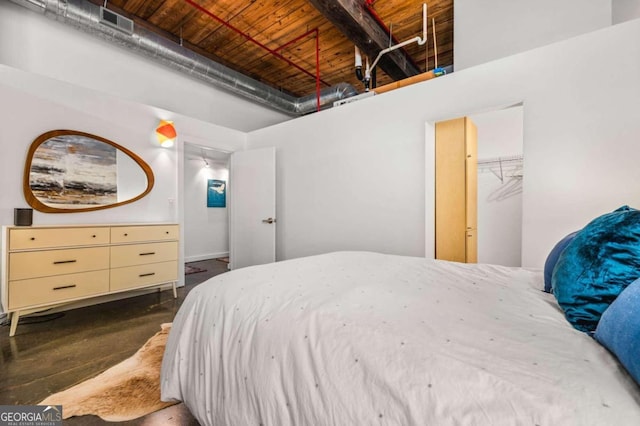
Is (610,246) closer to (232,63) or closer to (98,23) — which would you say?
(98,23)

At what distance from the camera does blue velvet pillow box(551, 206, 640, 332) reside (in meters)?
0.79

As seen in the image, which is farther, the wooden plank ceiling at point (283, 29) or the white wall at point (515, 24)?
the wooden plank ceiling at point (283, 29)

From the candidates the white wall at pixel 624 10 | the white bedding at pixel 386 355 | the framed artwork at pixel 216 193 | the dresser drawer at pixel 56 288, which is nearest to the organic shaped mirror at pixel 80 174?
the dresser drawer at pixel 56 288

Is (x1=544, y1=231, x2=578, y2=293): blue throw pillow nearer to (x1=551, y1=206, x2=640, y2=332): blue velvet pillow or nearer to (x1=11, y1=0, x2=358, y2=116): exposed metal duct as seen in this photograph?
(x1=551, y1=206, x2=640, y2=332): blue velvet pillow

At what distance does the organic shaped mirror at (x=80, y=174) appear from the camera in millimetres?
2755

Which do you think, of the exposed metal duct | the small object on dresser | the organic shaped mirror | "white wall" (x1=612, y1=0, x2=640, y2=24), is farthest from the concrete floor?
"white wall" (x1=612, y1=0, x2=640, y2=24)

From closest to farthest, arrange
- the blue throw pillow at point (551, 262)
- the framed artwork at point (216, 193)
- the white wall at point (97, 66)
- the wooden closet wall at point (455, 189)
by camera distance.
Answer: the blue throw pillow at point (551, 262)
the wooden closet wall at point (455, 189)
the white wall at point (97, 66)
the framed artwork at point (216, 193)

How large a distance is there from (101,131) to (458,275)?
3777 millimetres

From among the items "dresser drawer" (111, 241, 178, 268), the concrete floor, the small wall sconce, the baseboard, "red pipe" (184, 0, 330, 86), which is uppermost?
"red pipe" (184, 0, 330, 86)

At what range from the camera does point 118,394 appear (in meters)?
1.53

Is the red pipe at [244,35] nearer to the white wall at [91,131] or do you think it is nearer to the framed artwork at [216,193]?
the white wall at [91,131]

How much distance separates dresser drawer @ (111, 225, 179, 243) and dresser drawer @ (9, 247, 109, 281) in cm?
17

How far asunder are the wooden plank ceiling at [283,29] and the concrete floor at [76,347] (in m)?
3.24

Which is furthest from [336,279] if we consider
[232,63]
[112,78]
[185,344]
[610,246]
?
[232,63]
